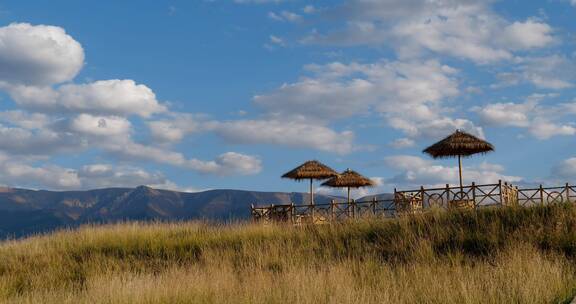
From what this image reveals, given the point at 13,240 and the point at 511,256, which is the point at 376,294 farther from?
the point at 13,240

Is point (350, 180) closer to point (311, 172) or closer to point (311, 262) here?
point (311, 172)

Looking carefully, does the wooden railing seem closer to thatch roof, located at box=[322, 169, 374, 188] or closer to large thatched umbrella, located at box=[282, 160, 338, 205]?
large thatched umbrella, located at box=[282, 160, 338, 205]

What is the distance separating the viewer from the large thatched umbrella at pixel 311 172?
26.5m

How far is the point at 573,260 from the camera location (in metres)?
11.0

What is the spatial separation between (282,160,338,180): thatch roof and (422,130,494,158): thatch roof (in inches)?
177

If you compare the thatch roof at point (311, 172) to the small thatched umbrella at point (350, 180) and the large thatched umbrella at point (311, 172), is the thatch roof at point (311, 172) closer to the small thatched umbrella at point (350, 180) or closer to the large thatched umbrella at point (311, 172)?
the large thatched umbrella at point (311, 172)

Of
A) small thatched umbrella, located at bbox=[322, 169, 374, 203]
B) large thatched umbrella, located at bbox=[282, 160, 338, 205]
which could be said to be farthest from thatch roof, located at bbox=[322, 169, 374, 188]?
large thatched umbrella, located at bbox=[282, 160, 338, 205]

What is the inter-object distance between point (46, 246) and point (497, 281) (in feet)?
40.2

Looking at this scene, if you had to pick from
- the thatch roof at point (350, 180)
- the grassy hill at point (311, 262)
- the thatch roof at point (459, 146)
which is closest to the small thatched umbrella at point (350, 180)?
the thatch roof at point (350, 180)

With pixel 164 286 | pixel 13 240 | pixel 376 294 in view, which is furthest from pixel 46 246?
pixel 376 294

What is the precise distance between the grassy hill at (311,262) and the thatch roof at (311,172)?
919 centimetres

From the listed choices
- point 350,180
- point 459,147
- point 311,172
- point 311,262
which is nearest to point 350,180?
point 350,180

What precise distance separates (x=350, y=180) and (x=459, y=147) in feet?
19.7

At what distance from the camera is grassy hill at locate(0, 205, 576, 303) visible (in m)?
8.36
